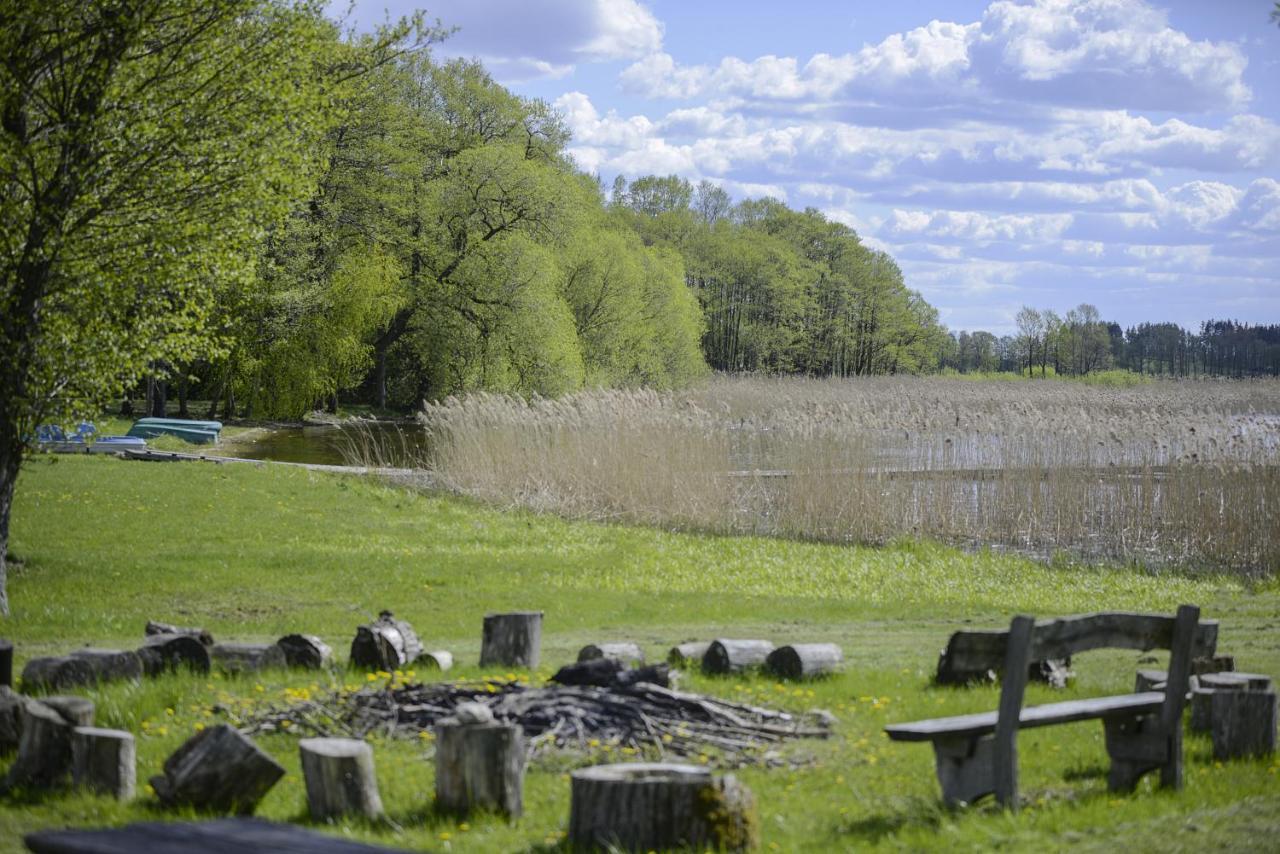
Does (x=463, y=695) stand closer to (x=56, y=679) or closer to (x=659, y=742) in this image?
(x=659, y=742)

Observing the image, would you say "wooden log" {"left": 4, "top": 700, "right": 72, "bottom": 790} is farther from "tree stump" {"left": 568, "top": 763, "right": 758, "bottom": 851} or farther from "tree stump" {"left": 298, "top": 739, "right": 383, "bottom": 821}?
"tree stump" {"left": 568, "top": 763, "right": 758, "bottom": 851}

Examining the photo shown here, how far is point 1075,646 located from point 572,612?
301 inches

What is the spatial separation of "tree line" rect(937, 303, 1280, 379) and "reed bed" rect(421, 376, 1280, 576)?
251 feet

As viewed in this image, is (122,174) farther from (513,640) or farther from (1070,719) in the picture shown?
(1070,719)

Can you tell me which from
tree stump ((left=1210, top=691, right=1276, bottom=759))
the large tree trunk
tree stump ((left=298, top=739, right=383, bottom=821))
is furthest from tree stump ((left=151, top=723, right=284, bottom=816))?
the large tree trunk

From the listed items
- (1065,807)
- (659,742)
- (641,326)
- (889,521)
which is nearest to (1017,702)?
(1065,807)

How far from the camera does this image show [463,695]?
308 inches

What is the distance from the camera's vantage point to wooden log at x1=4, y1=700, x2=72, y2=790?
6785 millimetres

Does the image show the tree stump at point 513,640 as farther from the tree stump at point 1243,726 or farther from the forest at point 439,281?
the forest at point 439,281

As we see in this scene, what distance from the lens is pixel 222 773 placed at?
20.6 ft

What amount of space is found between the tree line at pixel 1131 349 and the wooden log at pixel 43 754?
94376 mm

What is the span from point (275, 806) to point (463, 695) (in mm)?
1553

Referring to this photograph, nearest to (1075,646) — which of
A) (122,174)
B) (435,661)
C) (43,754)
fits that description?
(435,661)

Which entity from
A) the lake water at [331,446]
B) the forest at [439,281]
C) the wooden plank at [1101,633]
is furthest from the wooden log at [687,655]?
the forest at [439,281]
